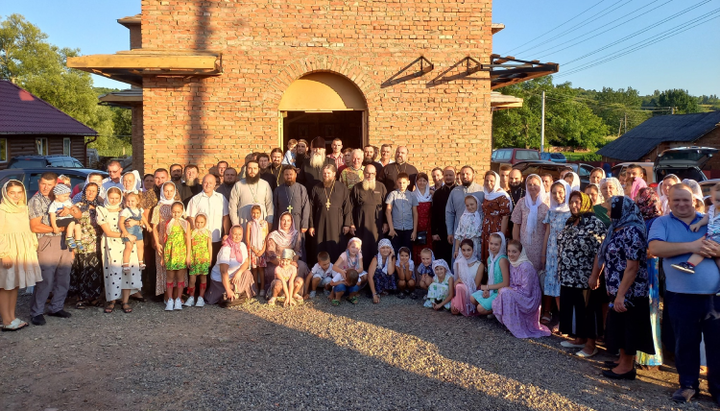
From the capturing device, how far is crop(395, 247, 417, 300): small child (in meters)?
7.98

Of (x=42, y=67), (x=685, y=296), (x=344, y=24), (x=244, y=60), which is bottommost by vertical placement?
(x=685, y=296)

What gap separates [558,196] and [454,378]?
109 inches

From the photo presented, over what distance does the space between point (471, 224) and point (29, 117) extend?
28.3m

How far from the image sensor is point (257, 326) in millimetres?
6582

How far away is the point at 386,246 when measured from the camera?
8008 mm

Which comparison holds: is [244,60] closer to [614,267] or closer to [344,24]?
[344,24]

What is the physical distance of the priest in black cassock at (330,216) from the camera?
8.30 m

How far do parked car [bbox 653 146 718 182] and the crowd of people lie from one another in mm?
8778

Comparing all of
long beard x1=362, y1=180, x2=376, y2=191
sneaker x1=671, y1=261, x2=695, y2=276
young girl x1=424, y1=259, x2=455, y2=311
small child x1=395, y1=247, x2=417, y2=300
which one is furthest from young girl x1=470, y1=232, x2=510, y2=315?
sneaker x1=671, y1=261, x2=695, y2=276

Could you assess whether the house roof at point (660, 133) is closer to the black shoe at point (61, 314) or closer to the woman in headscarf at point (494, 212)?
the woman in headscarf at point (494, 212)

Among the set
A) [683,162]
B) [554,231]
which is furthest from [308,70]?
[683,162]

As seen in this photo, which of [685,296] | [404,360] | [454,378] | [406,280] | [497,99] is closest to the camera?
[685,296]

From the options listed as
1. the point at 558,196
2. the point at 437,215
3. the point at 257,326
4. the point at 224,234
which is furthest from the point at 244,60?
the point at 558,196

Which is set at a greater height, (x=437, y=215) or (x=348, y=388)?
(x=437, y=215)
